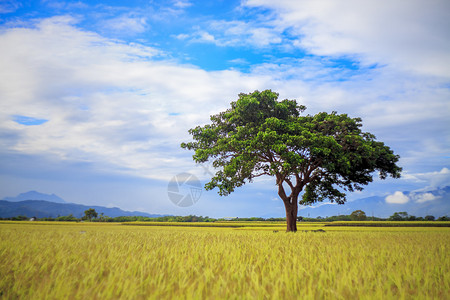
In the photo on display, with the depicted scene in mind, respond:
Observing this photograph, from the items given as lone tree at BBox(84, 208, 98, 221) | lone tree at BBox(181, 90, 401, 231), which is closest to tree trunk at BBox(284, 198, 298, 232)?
lone tree at BBox(181, 90, 401, 231)

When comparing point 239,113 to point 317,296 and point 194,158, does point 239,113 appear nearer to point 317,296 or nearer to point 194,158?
point 194,158

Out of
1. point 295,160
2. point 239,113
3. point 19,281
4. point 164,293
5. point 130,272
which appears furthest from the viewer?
point 239,113

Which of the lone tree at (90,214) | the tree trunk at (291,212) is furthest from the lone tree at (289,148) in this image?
the lone tree at (90,214)

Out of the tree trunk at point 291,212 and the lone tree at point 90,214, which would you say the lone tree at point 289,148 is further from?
the lone tree at point 90,214

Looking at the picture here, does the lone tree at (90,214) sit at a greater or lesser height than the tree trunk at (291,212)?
lesser

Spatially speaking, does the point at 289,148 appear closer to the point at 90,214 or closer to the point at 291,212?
the point at 291,212

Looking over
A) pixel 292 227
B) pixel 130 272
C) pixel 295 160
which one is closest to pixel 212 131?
pixel 295 160

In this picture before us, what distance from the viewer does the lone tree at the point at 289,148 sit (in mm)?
28019

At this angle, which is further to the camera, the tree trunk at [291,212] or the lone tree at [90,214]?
the lone tree at [90,214]

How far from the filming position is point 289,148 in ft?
97.1

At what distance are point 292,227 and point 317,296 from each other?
30.9 meters

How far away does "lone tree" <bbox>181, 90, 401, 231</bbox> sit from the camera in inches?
1103

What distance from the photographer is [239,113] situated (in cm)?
3100

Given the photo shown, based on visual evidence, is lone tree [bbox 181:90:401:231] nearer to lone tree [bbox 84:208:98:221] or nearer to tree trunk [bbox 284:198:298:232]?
tree trunk [bbox 284:198:298:232]
